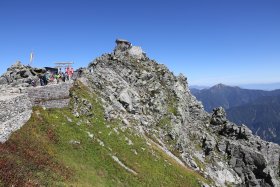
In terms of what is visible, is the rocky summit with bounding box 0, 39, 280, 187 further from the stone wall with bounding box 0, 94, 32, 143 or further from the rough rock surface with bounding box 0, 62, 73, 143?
the stone wall with bounding box 0, 94, 32, 143

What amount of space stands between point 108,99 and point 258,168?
127 feet

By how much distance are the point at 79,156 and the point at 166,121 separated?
3697cm

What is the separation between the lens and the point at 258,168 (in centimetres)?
7769

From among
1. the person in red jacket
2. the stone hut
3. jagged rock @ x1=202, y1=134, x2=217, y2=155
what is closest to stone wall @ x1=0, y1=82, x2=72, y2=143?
the person in red jacket

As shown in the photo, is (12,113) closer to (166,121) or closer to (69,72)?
(69,72)

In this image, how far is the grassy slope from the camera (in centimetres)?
3142

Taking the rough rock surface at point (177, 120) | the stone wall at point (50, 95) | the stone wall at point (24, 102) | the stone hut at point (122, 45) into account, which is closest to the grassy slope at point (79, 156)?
the stone wall at point (24, 102)

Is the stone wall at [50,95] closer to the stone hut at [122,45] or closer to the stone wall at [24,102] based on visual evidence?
the stone wall at [24,102]

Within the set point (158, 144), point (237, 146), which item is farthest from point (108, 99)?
point (237, 146)

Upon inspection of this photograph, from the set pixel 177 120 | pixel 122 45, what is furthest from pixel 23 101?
pixel 122 45

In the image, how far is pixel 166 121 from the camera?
247 ft

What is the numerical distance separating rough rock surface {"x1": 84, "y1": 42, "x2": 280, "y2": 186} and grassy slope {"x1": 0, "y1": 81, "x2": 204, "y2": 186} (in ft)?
20.1

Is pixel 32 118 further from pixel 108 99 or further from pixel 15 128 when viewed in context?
pixel 108 99

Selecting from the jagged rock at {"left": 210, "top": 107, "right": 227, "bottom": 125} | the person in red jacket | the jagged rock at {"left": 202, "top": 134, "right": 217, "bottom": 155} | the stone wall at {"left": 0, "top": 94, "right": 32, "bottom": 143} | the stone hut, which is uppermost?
the stone hut
